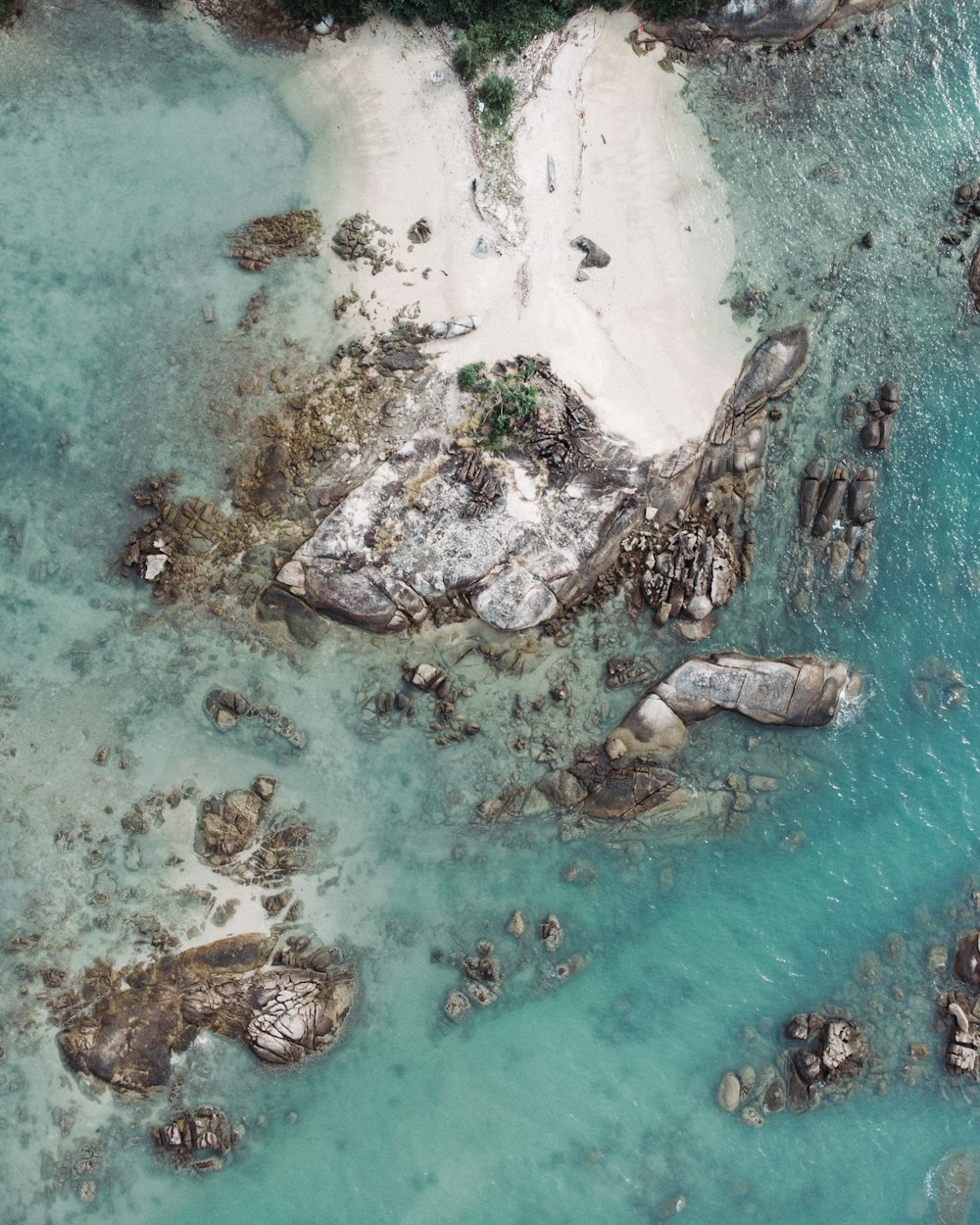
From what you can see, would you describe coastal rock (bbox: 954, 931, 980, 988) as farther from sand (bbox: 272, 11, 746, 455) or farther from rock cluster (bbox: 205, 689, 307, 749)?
rock cluster (bbox: 205, 689, 307, 749)

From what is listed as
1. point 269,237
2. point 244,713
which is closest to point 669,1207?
point 244,713

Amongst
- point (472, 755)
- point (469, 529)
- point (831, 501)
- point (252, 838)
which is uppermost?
point (831, 501)

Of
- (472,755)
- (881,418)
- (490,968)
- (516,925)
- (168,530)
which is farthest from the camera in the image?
(881,418)

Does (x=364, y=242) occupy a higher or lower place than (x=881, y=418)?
lower

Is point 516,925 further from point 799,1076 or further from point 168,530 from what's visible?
point 168,530

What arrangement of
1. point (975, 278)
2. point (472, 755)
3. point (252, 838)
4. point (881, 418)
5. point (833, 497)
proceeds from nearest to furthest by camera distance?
point (252, 838), point (472, 755), point (833, 497), point (881, 418), point (975, 278)

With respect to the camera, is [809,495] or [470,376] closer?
[470,376]

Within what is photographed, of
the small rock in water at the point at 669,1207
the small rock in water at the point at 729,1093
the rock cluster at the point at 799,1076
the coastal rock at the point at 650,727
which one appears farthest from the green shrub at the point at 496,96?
the small rock in water at the point at 669,1207

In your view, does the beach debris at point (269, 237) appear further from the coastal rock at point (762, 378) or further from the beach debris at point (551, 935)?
the beach debris at point (551, 935)
